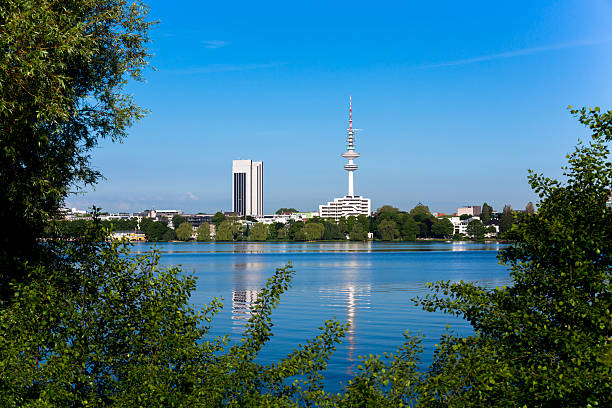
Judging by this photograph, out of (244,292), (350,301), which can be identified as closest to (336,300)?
(350,301)

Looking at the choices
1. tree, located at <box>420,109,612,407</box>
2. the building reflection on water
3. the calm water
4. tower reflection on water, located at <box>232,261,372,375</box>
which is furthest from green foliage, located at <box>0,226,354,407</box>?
the building reflection on water

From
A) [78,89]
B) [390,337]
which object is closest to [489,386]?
[78,89]

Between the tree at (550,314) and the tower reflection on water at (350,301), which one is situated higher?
the tree at (550,314)

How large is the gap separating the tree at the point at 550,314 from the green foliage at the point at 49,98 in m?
7.15

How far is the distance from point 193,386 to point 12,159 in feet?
18.3

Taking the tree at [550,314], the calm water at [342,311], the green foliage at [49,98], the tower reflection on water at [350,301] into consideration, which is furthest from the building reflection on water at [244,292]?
the tree at [550,314]

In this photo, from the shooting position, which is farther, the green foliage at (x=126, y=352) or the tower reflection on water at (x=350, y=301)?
the tower reflection on water at (x=350, y=301)

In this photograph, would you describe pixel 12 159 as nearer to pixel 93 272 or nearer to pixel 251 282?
pixel 93 272

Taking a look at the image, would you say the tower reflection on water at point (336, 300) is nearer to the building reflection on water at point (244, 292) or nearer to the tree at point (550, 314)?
the building reflection on water at point (244, 292)

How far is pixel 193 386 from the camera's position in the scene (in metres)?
9.46

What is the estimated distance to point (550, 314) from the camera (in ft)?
32.7

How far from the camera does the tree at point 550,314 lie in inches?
335

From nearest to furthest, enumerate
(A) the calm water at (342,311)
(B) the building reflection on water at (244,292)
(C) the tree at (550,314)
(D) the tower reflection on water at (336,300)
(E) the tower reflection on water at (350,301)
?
1. (C) the tree at (550,314)
2. (A) the calm water at (342,311)
3. (E) the tower reflection on water at (350,301)
4. (D) the tower reflection on water at (336,300)
5. (B) the building reflection on water at (244,292)

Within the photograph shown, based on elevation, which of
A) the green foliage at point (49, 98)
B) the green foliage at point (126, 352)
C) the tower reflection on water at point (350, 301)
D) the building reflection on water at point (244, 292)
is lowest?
the tower reflection on water at point (350, 301)
